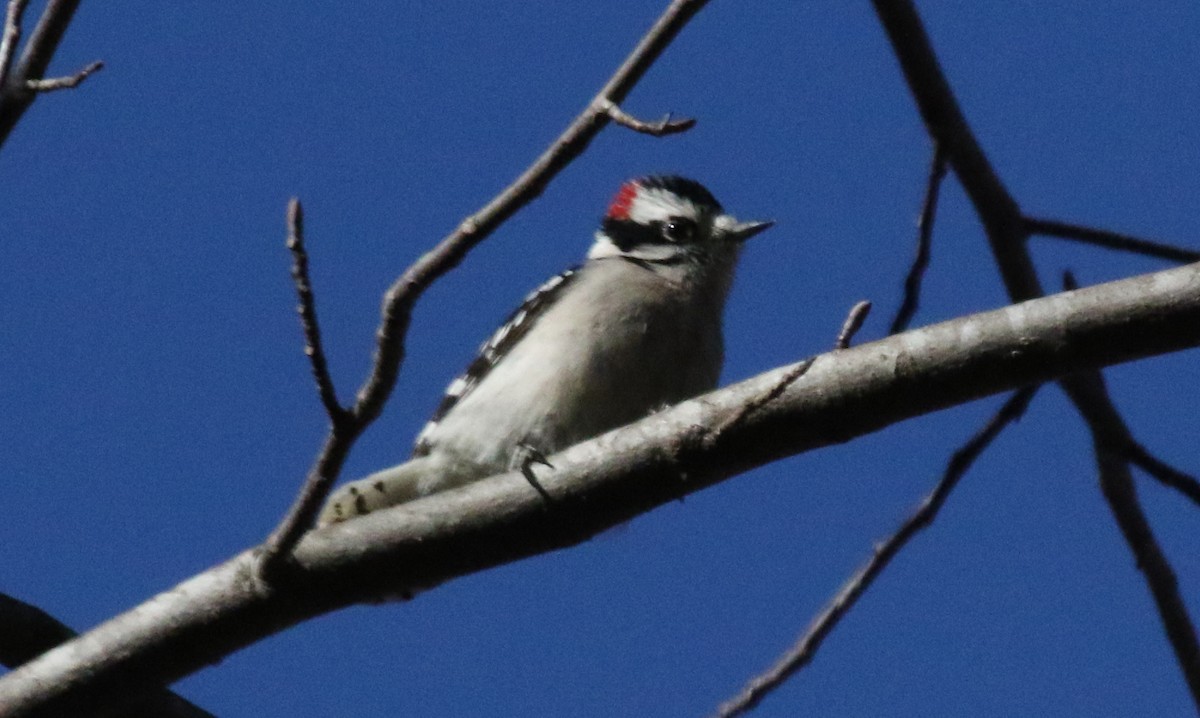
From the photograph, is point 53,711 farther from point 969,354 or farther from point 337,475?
point 969,354

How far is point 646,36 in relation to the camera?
3.04 metres

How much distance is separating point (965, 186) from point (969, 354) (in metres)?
1.93

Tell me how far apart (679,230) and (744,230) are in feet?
0.95

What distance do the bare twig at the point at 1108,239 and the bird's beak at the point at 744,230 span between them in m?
2.28

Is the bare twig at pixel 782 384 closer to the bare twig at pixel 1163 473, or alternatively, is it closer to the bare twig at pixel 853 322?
the bare twig at pixel 853 322

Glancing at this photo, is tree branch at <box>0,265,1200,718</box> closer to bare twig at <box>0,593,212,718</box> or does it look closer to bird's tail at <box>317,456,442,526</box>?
bare twig at <box>0,593,212,718</box>

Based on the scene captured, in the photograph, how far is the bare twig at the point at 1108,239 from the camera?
4.18 metres

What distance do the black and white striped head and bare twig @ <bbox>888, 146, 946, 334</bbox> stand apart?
201 cm

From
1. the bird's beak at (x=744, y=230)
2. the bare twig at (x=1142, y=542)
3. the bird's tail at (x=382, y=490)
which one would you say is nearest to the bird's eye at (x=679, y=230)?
the bird's beak at (x=744, y=230)

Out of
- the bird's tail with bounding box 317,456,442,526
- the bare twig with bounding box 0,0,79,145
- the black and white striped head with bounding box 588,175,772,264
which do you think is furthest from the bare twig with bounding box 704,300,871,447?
the black and white striped head with bounding box 588,175,772,264

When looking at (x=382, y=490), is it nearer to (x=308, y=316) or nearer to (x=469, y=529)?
(x=469, y=529)

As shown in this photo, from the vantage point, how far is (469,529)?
3502mm

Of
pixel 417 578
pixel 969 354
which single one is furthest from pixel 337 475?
pixel 969 354

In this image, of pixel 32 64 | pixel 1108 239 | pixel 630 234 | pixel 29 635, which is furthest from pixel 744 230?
pixel 32 64
